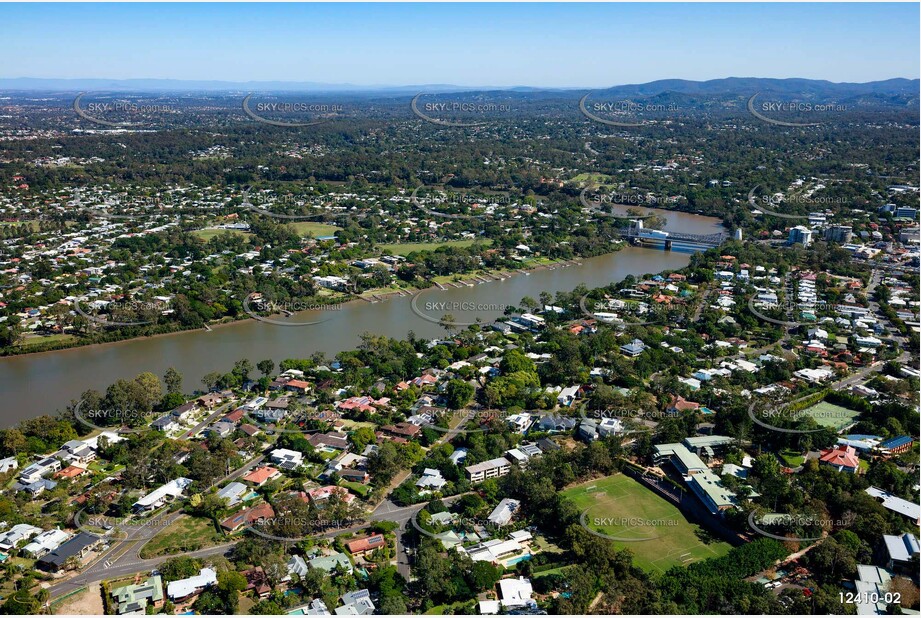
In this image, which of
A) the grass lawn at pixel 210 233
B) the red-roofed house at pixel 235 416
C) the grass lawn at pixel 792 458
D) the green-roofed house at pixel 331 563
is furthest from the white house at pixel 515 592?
the grass lawn at pixel 210 233

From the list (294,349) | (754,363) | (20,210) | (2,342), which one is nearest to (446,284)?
(294,349)

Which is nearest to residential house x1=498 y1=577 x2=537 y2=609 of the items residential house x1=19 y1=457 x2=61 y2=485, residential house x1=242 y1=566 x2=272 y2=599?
residential house x1=242 y1=566 x2=272 y2=599

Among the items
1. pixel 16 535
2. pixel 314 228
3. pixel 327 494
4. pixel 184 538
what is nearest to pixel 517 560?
Answer: pixel 327 494

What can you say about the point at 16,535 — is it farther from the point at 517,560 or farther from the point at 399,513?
the point at 517,560

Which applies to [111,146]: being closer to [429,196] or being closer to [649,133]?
[429,196]

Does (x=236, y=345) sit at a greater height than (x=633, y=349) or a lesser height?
lesser

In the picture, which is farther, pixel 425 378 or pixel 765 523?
pixel 425 378
